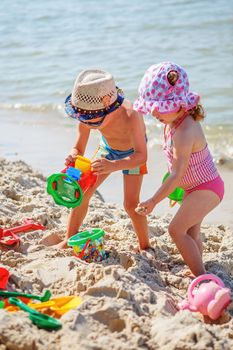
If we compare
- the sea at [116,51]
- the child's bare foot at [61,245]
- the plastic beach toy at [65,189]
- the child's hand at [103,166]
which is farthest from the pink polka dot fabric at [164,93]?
the sea at [116,51]

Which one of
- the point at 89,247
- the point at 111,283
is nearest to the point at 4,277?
the point at 111,283

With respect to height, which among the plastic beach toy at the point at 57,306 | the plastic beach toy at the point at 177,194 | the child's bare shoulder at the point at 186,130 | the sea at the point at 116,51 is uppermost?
the child's bare shoulder at the point at 186,130

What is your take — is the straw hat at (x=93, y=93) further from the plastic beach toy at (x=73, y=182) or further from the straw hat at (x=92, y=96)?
the plastic beach toy at (x=73, y=182)

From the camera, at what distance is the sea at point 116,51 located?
805cm

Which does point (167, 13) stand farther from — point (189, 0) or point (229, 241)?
point (229, 241)

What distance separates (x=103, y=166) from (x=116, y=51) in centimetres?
747

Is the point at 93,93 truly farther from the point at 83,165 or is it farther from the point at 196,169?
the point at 196,169

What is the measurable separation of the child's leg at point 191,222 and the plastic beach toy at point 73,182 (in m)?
0.54

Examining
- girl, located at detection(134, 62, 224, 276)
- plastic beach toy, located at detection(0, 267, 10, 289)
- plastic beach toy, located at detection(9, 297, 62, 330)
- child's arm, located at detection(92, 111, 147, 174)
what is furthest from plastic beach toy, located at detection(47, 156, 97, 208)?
plastic beach toy, located at detection(9, 297, 62, 330)

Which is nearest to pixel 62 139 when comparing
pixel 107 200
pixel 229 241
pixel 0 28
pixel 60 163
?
pixel 60 163

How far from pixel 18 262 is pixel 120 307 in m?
0.99

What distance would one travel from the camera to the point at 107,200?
5488 millimetres

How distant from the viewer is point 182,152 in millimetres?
3438

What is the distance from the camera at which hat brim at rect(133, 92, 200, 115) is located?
11.2 ft
